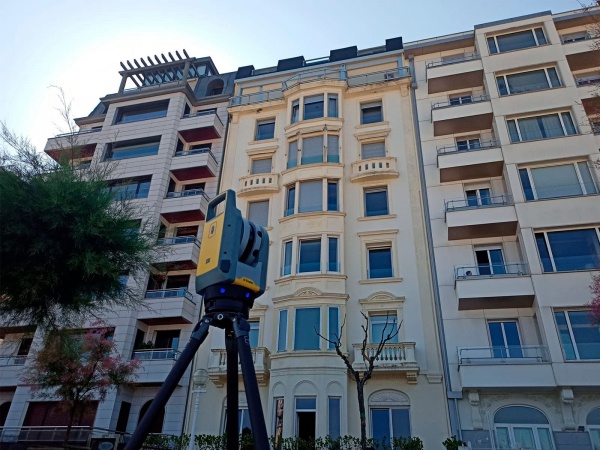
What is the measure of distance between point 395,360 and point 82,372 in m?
12.0

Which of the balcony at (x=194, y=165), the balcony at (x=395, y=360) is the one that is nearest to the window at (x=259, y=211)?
the balcony at (x=194, y=165)

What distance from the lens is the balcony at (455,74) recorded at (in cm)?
2192

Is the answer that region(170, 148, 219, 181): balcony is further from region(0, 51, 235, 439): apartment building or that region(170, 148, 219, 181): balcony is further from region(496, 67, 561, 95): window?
region(496, 67, 561, 95): window

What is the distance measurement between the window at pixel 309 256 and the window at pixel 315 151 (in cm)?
450

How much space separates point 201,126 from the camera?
25.5 m

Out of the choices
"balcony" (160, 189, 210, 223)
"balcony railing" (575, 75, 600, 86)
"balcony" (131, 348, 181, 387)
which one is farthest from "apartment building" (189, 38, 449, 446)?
"balcony railing" (575, 75, 600, 86)

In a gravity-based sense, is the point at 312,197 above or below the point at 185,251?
above

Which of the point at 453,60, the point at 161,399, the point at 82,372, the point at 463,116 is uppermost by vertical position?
the point at 453,60

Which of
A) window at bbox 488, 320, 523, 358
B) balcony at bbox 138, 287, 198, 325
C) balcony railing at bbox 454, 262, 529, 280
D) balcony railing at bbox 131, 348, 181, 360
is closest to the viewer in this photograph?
window at bbox 488, 320, 523, 358

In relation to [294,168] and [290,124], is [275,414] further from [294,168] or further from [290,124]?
[290,124]

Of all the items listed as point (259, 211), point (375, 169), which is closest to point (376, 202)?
point (375, 169)

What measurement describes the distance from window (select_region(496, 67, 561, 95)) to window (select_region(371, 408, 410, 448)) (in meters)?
15.7

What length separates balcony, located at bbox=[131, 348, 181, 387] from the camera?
18656mm

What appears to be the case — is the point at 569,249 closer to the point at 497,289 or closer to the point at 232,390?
the point at 497,289
